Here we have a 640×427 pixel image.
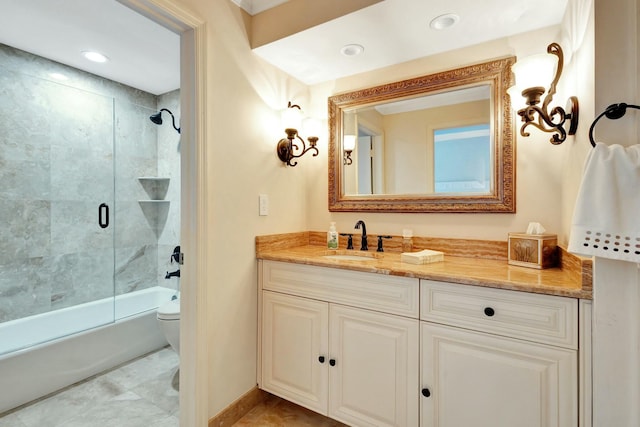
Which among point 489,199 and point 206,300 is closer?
point 206,300

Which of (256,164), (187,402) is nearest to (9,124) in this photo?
(256,164)

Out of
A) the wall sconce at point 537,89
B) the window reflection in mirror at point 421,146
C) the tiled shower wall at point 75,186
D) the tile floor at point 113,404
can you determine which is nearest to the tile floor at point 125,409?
the tile floor at point 113,404

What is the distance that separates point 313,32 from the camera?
1.64 metres

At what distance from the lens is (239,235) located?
173cm

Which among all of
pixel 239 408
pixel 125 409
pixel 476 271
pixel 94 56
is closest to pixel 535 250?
pixel 476 271

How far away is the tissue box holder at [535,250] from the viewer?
1357 mm

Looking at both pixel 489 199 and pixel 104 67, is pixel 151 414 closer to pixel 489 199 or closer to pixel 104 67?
pixel 489 199

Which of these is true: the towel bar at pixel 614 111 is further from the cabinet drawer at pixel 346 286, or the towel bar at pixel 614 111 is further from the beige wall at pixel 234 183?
the beige wall at pixel 234 183

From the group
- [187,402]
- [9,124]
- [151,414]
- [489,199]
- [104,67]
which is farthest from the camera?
[104,67]

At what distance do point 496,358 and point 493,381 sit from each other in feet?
0.30

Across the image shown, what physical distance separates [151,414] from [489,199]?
225 cm

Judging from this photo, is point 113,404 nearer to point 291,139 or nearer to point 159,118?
point 291,139

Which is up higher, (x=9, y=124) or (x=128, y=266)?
(x=9, y=124)

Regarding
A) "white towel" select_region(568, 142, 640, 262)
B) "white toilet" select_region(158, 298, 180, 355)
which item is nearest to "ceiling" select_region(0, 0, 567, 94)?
"white towel" select_region(568, 142, 640, 262)
